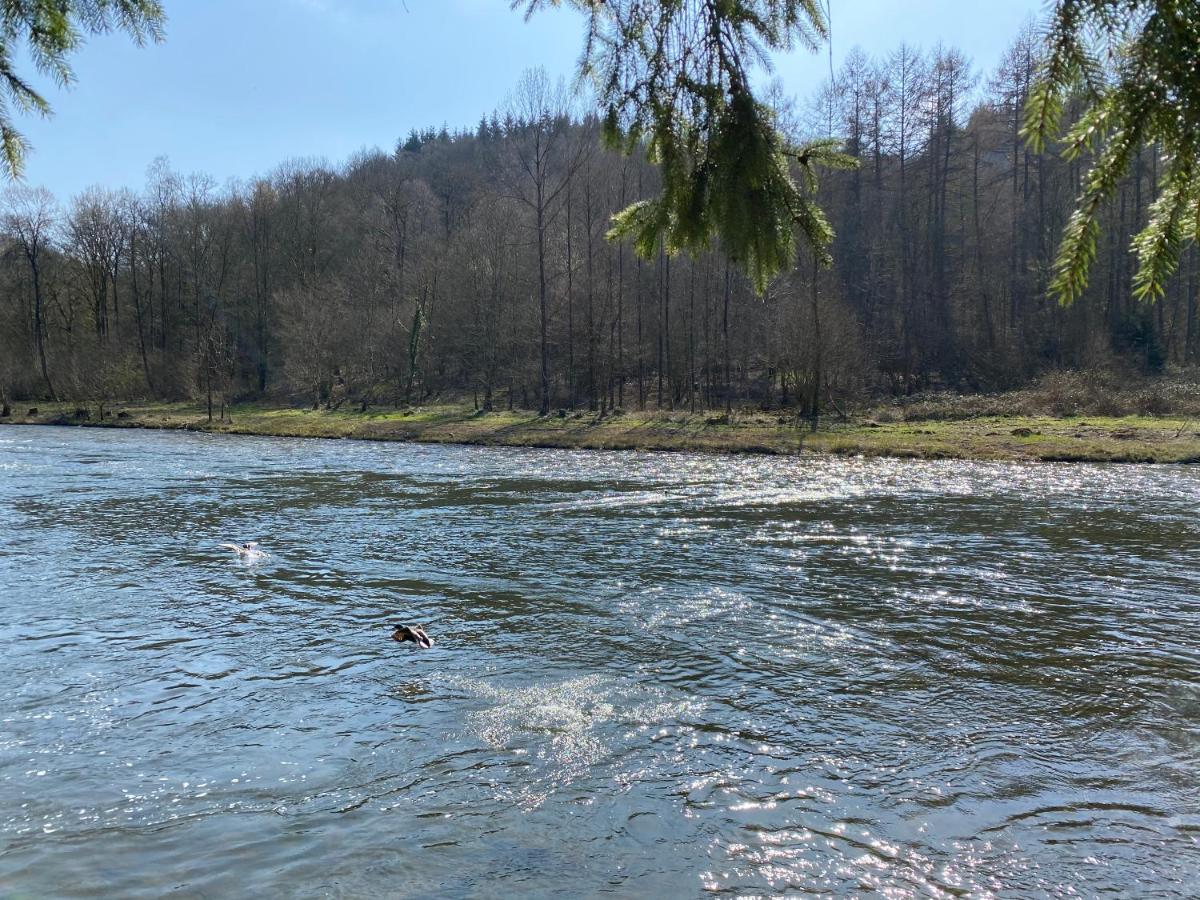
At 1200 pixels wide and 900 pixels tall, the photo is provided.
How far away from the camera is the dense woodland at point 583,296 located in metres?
45.9

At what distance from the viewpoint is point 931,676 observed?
785 centimetres

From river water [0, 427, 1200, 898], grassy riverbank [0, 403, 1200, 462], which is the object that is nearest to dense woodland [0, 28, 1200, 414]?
grassy riverbank [0, 403, 1200, 462]

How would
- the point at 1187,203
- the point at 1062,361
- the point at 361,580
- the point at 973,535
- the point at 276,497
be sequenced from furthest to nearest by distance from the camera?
the point at 1062,361, the point at 276,497, the point at 973,535, the point at 361,580, the point at 1187,203

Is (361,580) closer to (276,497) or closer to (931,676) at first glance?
(931,676)

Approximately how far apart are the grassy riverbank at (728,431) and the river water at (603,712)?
13667mm

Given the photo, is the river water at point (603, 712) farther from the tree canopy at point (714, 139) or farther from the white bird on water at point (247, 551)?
the tree canopy at point (714, 139)

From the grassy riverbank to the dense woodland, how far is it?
357 centimetres

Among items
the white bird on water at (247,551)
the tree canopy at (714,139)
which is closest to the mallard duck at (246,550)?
the white bird on water at (247,551)

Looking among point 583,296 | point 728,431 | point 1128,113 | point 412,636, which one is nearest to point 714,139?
point 1128,113

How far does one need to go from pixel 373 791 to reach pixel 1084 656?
23.4 ft

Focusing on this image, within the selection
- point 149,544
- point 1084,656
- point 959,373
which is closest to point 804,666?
point 1084,656

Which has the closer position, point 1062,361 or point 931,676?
point 931,676

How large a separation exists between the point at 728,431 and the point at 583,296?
16404mm

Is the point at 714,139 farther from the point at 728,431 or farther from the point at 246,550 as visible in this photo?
the point at 728,431
